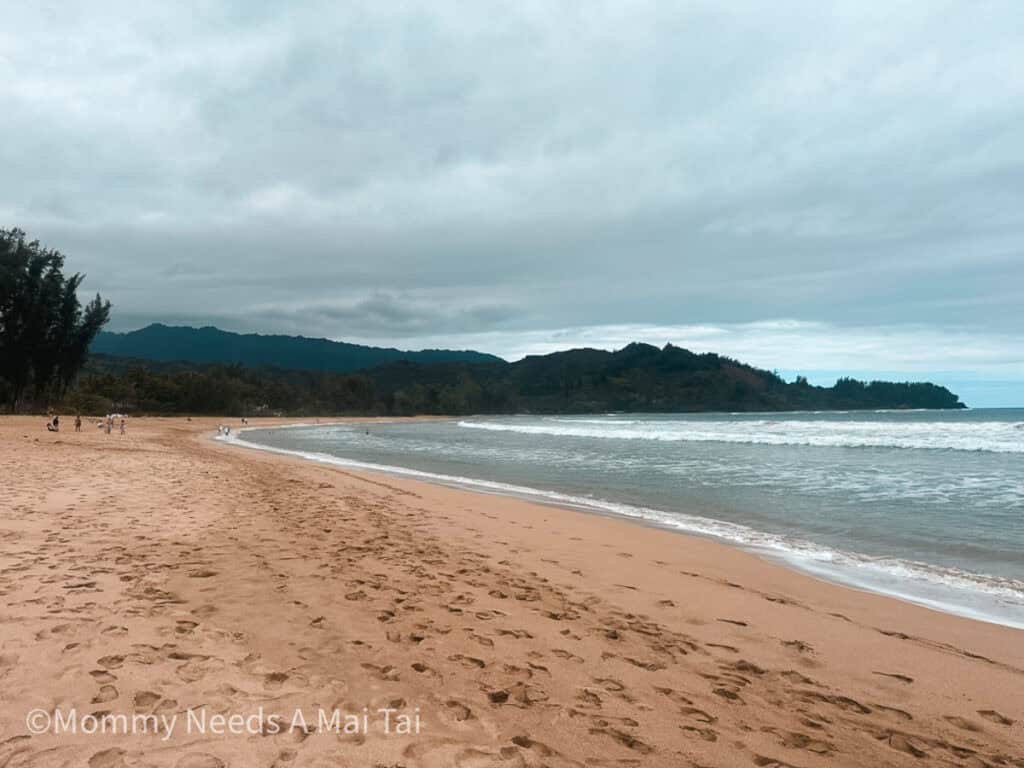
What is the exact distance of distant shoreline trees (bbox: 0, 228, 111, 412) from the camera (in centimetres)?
4381

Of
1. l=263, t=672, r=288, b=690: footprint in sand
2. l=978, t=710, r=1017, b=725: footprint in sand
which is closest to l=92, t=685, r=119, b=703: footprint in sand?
l=263, t=672, r=288, b=690: footprint in sand

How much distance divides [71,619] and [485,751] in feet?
10.9

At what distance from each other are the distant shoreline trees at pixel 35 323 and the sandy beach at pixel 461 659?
4722 cm

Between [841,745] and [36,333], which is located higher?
[36,333]

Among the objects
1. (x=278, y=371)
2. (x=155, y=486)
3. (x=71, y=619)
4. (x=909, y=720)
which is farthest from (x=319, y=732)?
(x=278, y=371)

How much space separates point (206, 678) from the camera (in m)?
3.50

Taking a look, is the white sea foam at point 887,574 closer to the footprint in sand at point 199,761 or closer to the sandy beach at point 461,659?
the sandy beach at point 461,659

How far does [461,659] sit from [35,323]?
5424 cm

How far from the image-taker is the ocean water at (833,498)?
720cm

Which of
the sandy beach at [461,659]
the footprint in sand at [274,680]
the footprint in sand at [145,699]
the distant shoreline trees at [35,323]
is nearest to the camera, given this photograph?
the sandy beach at [461,659]

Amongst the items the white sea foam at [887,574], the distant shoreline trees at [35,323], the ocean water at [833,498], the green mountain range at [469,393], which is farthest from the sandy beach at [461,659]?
the green mountain range at [469,393]

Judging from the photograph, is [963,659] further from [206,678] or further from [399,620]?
[206,678]

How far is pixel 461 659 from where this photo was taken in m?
4.00

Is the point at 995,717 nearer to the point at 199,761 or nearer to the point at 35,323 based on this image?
the point at 199,761
